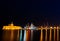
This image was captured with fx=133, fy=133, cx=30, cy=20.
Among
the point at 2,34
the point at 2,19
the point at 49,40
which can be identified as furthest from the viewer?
the point at 49,40

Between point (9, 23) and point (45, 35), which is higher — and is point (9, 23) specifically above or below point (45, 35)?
above

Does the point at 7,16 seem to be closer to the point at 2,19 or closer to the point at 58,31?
the point at 2,19

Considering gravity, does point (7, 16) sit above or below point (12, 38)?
above

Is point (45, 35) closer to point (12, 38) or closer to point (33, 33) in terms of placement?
point (33, 33)

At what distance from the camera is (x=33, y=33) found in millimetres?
3660

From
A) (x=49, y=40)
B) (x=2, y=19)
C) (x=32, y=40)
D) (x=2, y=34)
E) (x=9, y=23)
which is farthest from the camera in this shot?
(x=49, y=40)

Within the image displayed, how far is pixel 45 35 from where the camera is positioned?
12.3ft

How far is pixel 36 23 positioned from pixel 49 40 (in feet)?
3.35

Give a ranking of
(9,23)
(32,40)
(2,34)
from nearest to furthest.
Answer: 1. (9,23)
2. (2,34)
3. (32,40)

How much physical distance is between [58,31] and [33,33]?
932 millimetres

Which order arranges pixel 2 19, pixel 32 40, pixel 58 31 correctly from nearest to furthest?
pixel 2 19 < pixel 32 40 < pixel 58 31

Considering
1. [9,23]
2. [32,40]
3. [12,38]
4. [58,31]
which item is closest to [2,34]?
[12,38]

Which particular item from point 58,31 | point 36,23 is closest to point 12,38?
point 36,23

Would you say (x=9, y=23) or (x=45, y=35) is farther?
(x=45, y=35)
